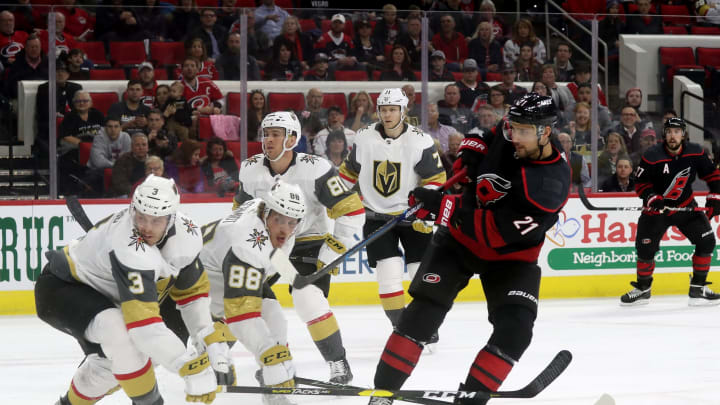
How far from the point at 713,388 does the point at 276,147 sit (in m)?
2.23

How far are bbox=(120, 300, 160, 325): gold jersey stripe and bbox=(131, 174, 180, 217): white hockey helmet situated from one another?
0.93ft

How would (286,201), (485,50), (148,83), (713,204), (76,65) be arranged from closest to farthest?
(286,201) → (76,65) → (148,83) → (713,204) → (485,50)

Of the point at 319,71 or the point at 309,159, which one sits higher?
the point at 319,71

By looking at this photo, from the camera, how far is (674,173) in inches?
272

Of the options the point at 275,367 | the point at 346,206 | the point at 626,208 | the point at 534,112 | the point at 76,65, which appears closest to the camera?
the point at 534,112

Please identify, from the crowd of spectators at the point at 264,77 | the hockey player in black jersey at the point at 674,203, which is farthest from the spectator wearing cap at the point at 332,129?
the hockey player in black jersey at the point at 674,203

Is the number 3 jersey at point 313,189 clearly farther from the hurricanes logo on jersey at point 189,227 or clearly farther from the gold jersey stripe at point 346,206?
the hurricanes logo on jersey at point 189,227

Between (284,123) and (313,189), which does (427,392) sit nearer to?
(313,189)

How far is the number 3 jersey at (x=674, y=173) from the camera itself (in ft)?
22.6

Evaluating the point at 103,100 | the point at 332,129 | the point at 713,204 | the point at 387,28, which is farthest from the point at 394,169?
the point at 713,204

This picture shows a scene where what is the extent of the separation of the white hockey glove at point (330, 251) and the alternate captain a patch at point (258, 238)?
0.85m

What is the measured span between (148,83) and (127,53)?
11.1 inches

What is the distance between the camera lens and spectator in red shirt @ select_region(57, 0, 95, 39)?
21.7ft

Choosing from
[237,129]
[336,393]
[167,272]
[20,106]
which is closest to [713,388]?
[336,393]
